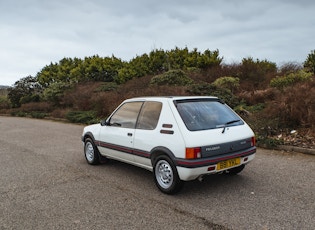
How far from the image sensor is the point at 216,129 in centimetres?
423

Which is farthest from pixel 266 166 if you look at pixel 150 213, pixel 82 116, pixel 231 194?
pixel 82 116

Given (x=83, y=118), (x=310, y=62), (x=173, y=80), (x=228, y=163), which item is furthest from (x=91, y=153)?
(x=310, y=62)

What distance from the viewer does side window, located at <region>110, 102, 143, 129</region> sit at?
16.4 ft

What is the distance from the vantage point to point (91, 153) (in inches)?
247

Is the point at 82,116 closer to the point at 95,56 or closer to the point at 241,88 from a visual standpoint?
the point at 241,88

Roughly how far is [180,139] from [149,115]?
95 cm

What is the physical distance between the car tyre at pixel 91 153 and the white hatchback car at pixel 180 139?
1023mm

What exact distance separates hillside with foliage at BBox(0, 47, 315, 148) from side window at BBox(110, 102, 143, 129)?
404cm

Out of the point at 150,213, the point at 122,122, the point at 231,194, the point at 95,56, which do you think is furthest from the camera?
the point at 95,56

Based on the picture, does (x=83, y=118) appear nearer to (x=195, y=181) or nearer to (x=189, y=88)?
(x=189, y=88)

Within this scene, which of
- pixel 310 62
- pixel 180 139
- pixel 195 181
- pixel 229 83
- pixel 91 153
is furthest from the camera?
pixel 310 62

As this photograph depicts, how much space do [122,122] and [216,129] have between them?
6.21ft

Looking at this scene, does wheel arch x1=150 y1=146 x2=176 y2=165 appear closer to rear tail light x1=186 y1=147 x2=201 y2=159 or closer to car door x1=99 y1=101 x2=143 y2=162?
rear tail light x1=186 y1=147 x2=201 y2=159

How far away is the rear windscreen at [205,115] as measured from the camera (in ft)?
A: 13.8
